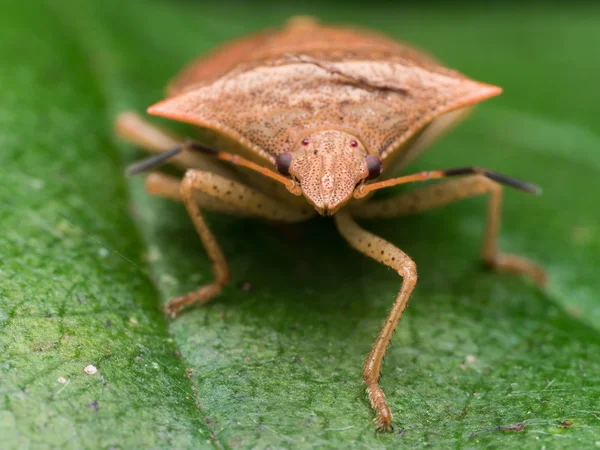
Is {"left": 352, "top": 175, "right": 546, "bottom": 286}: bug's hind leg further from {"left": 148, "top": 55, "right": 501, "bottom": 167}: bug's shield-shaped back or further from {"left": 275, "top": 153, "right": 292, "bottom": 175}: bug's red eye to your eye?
{"left": 275, "top": 153, "right": 292, "bottom": 175}: bug's red eye

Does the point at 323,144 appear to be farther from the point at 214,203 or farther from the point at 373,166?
the point at 214,203

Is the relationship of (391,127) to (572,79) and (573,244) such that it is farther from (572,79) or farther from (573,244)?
(572,79)

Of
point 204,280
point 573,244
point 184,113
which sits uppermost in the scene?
point 184,113

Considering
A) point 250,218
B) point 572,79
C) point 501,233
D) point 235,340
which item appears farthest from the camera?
point 572,79

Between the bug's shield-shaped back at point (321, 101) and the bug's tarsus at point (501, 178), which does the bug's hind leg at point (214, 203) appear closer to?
the bug's shield-shaped back at point (321, 101)

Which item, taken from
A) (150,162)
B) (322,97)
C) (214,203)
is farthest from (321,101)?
(150,162)

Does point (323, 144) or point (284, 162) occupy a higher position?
point (323, 144)

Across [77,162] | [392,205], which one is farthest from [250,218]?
[77,162]
